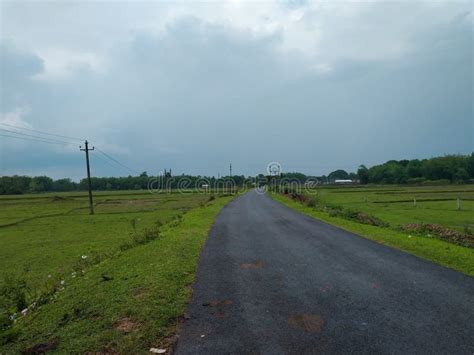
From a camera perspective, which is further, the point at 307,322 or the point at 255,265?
the point at 255,265

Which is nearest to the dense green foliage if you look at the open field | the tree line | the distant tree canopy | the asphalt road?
the tree line

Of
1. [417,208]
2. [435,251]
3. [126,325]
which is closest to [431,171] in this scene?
[417,208]

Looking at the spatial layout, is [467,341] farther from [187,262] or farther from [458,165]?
[458,165]

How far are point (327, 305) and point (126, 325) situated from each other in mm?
2927

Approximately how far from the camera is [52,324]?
17.1 feet

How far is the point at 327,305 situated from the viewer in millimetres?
5258

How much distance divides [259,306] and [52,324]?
3136 millimetres

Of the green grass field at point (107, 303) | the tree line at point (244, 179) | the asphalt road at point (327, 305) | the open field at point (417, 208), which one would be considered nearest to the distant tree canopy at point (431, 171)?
the tree line at point (244, 179)

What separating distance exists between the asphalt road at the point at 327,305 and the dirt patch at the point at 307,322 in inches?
0.5

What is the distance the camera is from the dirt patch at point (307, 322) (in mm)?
4449

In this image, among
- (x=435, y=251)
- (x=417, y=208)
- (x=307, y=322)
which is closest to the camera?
(x=307, y=322)

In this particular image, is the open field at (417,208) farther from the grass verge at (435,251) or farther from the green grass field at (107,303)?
the green grass field at (107,303)

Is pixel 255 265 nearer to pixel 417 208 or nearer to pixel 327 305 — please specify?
pixel 327 305

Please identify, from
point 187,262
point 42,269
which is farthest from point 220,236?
→ point 42,269
